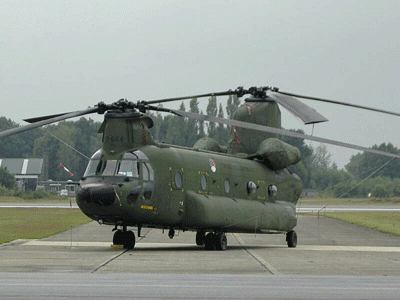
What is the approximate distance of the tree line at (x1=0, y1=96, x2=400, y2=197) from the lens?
4019cm

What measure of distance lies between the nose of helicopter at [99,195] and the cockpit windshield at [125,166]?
25.0 inches

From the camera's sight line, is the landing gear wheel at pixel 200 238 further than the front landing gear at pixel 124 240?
Yes

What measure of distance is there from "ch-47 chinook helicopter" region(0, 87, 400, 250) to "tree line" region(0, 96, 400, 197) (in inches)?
50.8

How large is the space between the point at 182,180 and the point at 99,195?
3.48m

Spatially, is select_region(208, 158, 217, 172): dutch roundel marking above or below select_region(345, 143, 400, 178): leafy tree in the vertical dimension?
below

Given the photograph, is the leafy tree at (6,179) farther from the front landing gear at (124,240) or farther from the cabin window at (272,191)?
the front landing gear at (124,240)

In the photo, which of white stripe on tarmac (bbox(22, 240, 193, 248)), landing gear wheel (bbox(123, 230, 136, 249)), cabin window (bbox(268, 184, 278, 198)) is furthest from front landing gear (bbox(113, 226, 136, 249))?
cabin window (bbox(268, 184, 278, 198))

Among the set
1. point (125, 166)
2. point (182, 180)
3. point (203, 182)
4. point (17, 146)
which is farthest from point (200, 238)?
point (17, 146)

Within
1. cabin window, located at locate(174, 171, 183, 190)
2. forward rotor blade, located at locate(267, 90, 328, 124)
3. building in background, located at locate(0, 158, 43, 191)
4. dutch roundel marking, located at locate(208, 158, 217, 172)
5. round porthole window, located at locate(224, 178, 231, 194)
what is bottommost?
cabin window, located at locate(174, 171, 183, 190)

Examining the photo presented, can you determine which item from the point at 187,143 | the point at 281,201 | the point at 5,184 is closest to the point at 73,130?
the point at 5,184

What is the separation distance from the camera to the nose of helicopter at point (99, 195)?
83.6 ft

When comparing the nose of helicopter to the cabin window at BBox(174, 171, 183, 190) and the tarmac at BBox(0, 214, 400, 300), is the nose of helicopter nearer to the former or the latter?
the tarmac at BBox(0, 214, 400, 300)

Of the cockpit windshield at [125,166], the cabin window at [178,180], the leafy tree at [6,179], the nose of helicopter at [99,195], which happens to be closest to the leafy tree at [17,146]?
the leafy tree at [6,179]

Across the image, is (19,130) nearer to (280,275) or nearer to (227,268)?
(227,268)
